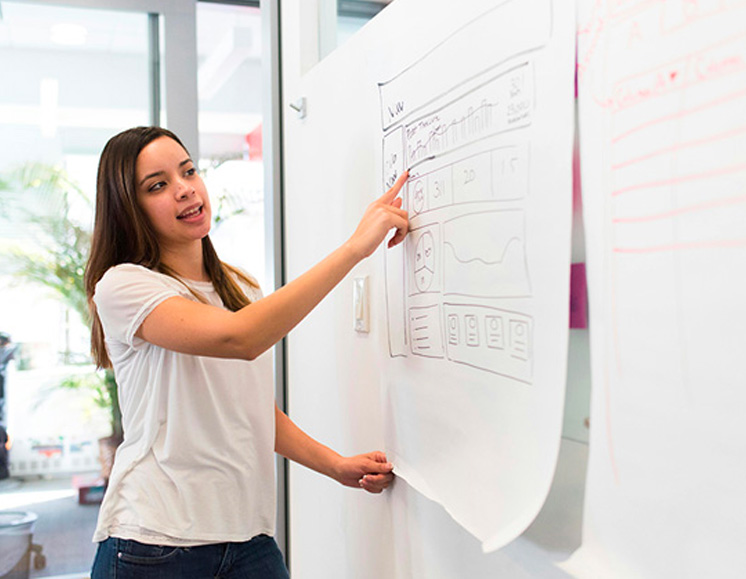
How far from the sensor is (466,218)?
3.35ft

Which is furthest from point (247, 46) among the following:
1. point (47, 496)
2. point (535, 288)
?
point (535, 288)

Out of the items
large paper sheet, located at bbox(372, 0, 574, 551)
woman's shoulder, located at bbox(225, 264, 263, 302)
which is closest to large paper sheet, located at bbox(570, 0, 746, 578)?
large paper sheet, located at bbox(372, 0, 574, 551)

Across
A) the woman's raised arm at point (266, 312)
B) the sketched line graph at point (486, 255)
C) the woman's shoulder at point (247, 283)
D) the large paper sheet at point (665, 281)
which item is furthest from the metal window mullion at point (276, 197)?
the large paper sheet at point (665, 281)

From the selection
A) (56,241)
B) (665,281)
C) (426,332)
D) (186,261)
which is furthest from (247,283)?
(56,241)

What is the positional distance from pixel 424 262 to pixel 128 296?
0.48 m

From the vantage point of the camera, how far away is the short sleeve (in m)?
1.23

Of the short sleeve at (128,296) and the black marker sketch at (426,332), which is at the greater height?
the short sleeve at (128,296)

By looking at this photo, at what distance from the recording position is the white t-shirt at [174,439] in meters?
1.27

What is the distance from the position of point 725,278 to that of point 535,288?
0.26 metres

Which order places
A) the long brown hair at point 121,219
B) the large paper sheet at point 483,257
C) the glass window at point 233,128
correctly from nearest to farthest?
the large paper sheet at point 483,257 < the long brown hair at point 121,219 < the glass window at point 233,128

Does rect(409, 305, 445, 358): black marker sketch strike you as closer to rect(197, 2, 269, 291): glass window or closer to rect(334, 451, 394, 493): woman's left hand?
rect(334, 451, 394, 493): woman's left hand

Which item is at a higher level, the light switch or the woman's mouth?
the woman's mouth

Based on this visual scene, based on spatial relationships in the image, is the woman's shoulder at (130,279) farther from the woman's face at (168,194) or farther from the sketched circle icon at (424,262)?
the sketched circle icon at (424,262)

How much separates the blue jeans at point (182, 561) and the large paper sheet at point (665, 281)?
2.34ft
